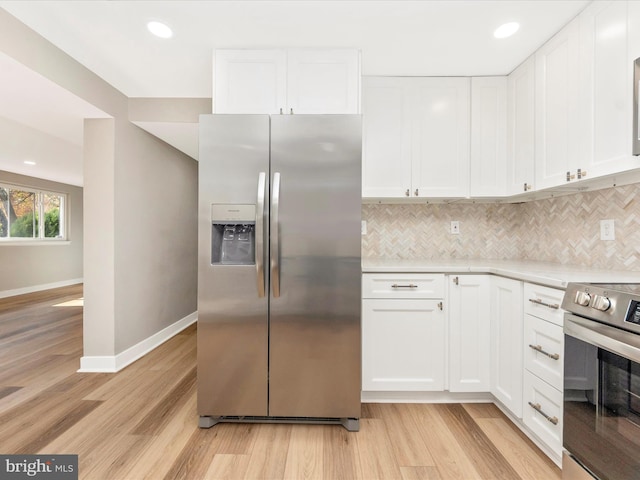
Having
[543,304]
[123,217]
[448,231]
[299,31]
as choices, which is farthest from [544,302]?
[123,217]

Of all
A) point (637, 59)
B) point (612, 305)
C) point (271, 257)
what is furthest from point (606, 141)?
point (271, 257)

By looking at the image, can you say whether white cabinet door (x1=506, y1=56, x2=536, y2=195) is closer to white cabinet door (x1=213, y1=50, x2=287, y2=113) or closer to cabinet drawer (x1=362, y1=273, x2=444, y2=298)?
cabinet drawer (x1=362, y1=273, x2=444, y2=298)

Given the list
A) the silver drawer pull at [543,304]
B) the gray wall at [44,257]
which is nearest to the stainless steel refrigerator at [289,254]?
the silver drawer pull at [543,304]

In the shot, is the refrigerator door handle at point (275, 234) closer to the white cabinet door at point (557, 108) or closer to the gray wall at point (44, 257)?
the white cabinet door at point (557, 108)

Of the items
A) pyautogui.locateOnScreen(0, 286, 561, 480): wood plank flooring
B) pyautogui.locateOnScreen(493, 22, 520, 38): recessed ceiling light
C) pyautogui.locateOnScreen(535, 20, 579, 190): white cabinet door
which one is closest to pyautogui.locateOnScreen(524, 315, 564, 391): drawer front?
pyautogui.locateOnScreen(0, 286, 561, 480): wood plank flooring

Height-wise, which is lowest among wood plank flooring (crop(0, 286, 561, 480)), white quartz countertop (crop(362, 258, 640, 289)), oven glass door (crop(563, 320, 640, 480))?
wood plank flooring (crop(0, 286, 561, 480))

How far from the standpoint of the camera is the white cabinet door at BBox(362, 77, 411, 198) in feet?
7.98

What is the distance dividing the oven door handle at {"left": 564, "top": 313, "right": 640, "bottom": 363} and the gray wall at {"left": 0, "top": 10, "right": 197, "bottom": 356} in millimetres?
3113

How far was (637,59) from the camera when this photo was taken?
4.58 feet

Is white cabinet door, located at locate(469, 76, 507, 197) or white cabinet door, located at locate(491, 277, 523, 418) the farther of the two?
white cabinet door, located at locate(469, 76, 507, 197)

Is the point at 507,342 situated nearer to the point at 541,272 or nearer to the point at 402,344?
the point at 541,272

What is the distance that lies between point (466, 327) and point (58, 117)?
12.0ft

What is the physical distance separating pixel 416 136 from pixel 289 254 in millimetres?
1385

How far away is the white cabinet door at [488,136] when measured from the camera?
7.99 feet
